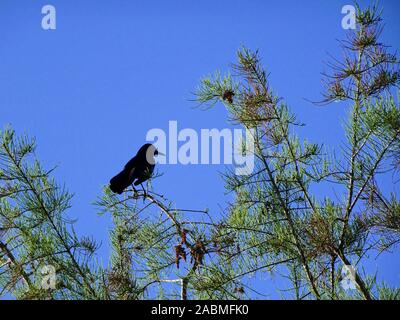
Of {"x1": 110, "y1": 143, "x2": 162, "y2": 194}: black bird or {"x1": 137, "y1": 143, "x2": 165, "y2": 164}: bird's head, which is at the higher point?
{"x1": 137, "y1": 143, "x2": 165, "y2": 164}: bird's head

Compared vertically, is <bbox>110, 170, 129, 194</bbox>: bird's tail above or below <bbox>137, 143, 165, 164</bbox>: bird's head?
below

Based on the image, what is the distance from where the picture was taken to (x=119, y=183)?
4.33m

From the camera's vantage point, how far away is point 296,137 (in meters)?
4.28

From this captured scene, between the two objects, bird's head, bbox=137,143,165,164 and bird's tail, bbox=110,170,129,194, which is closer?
bird's tail, bbox=110,170,129,194

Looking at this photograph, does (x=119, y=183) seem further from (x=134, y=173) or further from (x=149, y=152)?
(x=149, y=152)

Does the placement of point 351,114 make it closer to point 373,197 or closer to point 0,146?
point 373,197

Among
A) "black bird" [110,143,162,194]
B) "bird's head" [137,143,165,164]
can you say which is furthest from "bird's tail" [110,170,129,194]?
"bird's head" [137,143,165,164]

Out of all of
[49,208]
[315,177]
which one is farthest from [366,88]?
[49,208]

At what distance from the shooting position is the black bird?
4.32 metres

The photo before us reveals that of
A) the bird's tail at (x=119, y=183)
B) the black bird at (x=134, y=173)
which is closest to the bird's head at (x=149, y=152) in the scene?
the black bird at (x=134, y=173)

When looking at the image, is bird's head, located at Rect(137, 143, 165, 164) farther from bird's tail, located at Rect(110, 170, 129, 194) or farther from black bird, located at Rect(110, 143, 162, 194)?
bird's tail, located at Rect(110, 170, 129, 194)

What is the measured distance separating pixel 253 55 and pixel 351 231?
1.08 metres

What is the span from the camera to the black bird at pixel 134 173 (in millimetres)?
4316

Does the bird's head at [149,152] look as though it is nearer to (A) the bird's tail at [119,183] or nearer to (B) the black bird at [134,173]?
(B) the black bird at [134,173]
